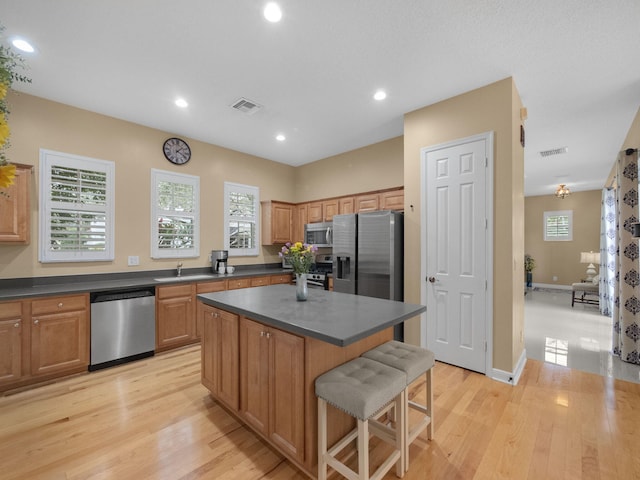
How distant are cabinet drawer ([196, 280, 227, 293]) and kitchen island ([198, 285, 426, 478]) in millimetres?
1601

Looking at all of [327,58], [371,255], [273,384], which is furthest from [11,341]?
[327,58]

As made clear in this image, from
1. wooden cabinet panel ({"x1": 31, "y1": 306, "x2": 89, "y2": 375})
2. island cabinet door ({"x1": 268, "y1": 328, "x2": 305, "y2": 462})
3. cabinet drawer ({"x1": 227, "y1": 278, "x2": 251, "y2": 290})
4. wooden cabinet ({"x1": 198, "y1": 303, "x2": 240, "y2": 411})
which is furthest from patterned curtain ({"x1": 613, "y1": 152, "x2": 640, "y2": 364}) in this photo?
wooden cabinet panel ({"x1": 31, "y1": 306, "x2": 89, "y2": 375})

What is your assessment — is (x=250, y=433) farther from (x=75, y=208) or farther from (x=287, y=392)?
(x=75, y=208)

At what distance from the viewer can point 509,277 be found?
2.77 meters

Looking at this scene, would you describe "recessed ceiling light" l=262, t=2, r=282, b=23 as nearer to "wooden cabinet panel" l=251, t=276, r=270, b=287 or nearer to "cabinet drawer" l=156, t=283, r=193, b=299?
"cabinet drawer" l=156, t=283, r=193, b=299

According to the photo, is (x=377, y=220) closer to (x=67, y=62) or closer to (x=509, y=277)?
(x=509, y=277)

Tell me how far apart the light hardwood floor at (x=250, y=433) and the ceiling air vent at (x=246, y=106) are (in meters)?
3.15

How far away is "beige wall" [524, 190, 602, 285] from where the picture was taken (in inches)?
319

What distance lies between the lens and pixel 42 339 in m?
2.82

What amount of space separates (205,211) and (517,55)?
438cm

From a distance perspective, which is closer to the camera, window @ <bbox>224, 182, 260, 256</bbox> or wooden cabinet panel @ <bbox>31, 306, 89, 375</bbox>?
wooden cabinet panel @ <bbox>31, 306, 89, 375</bbox>

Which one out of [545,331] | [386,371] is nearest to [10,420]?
[386,371]

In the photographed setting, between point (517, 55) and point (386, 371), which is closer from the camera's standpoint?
point (386, 371)

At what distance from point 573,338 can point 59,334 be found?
6.53 m
